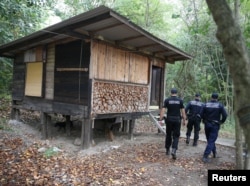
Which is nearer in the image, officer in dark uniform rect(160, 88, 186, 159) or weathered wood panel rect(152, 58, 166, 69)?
officer in dark uniform rect(160, 88, 186, 159)

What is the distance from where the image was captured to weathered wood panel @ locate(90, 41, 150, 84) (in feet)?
26.3

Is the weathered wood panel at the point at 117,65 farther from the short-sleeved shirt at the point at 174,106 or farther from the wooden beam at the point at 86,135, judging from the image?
the short-sleeved shirt at the point at 174,106

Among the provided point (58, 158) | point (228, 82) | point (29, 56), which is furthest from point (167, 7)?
point (58, 158)

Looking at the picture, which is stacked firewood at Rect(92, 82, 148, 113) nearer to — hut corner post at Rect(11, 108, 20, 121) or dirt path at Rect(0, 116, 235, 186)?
dirt path at Rect(0, 116, 235, 186)

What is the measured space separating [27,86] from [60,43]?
2.75 m

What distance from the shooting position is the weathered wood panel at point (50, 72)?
365 inches

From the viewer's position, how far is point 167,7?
1950 cm

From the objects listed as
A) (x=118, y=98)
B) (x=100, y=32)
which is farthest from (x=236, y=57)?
(x=118, y=98)

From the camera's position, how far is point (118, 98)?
8.77 m

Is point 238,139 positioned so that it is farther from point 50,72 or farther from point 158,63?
point 50,72

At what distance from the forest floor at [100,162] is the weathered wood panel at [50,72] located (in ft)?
5.48

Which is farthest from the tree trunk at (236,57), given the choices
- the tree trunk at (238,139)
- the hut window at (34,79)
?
the hut window at (34,79)

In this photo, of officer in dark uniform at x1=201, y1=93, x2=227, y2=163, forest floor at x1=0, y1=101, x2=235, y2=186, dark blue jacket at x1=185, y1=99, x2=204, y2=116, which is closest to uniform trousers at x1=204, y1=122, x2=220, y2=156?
officer in dark uniform at x1=201, y1=93, x2=227, y2=163

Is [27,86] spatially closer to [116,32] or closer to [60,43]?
[60,43]
